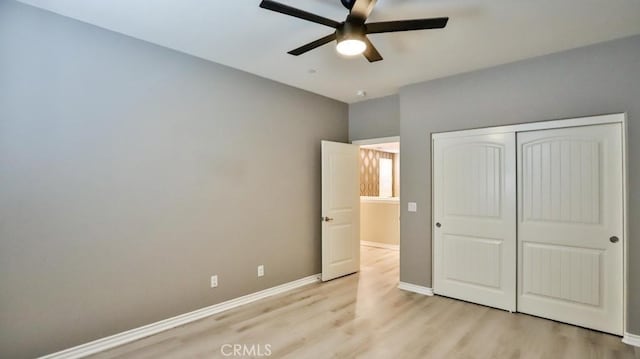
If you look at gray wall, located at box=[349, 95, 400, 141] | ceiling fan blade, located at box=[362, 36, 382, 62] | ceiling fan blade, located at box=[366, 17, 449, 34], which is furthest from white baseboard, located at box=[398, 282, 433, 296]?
ceiling fan blade, located at box=[366, 17, 449, 34]

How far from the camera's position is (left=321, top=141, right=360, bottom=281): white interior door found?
4672 millimetres

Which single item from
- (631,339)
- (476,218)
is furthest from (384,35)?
(631,339)

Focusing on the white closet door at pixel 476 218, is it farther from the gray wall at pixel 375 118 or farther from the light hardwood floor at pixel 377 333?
the gray wall at pixel 375 118

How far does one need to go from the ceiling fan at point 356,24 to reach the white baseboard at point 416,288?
3065 mm

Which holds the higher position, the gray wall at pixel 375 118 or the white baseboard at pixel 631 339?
the gray wall at pixel 375 118

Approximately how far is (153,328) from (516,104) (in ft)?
14.2

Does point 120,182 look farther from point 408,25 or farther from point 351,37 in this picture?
point 408,25

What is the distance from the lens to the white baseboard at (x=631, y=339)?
278 centimetres

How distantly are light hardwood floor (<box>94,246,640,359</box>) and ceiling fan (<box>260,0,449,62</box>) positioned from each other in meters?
2.43

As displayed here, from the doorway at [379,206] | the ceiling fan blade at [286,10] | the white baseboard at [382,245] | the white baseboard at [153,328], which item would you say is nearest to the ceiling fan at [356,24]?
the ceiling fan blade at [286,10]

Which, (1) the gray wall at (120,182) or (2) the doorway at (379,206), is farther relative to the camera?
(2) the doorway at (379,206)

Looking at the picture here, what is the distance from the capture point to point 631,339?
111 inches

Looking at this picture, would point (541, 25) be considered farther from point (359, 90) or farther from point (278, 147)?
point (278, 147)

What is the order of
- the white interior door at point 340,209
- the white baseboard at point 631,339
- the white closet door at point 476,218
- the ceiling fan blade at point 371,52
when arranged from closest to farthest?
the ceiling fan blade at point 371,52
the white baseboard at point 631,339
the white closet door at point 476,218
the white interior door at point 340,209
